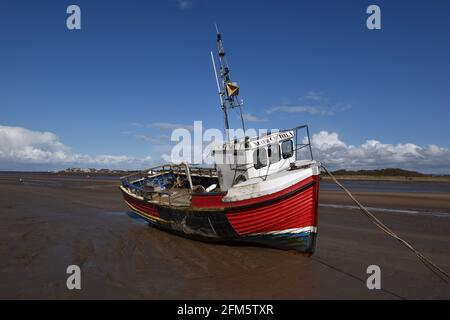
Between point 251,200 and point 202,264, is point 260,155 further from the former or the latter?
point 202,264

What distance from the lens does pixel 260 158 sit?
472 inches

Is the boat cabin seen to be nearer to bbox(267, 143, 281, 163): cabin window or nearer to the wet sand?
bbox(267, 143, 281, 163): cabin window

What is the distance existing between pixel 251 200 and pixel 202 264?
221 cm

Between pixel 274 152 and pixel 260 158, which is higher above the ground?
pixel 274 152

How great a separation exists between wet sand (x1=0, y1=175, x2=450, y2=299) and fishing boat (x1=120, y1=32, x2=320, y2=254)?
0.53m

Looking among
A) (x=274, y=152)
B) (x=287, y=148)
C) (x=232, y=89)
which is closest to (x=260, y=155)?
(x=274, y=152)

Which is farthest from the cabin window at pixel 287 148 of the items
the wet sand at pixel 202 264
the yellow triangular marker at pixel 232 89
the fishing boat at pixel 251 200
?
the wet sand at pixel 202 264

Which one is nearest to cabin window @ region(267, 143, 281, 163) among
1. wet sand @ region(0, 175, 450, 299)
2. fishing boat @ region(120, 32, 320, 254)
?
fishing boat @ region(120, 32, 320, 254)

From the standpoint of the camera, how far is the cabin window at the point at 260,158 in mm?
11943
